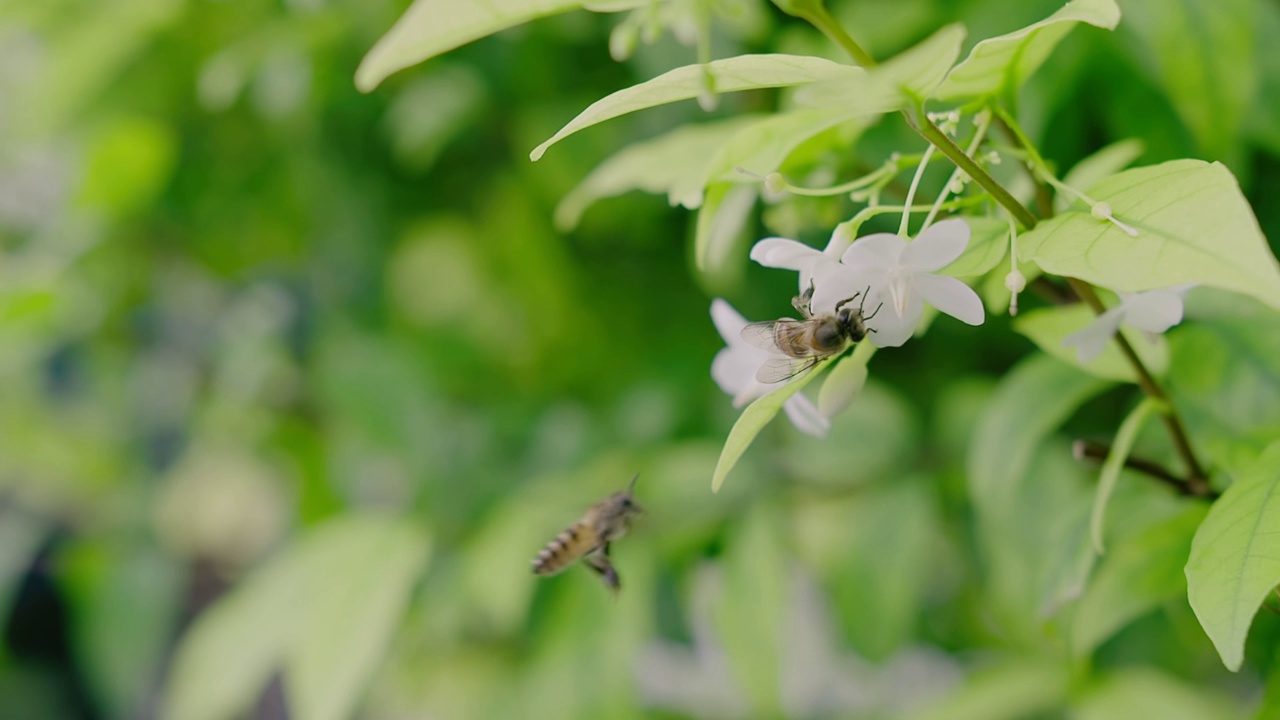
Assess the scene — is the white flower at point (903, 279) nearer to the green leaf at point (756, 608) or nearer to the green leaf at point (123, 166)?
the green leaf at point (756, 608)

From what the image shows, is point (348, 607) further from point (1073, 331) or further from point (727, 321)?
point (1073, 331)

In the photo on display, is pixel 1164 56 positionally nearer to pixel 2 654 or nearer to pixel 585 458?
pixel 585 458

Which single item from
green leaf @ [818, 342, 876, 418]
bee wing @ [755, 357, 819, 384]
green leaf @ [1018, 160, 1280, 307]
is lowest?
bee wing @ [755, 357, 819, 384]

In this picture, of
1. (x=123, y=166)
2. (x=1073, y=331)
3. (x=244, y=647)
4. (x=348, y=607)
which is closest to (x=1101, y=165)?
(x=1073, y=331)

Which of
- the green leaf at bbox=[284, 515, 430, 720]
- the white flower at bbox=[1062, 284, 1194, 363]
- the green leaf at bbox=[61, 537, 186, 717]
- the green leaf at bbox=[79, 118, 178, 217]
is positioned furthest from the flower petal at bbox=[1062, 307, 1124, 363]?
the green leaf at bbox=[61, 537, 186, 717]

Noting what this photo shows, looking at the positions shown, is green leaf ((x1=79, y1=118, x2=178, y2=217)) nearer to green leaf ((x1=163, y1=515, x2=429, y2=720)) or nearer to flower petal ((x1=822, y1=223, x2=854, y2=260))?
green leaf ((x1=163, y1=515, x2=429, y2=720))

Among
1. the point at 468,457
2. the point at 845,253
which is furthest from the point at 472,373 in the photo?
the point at 845,253
